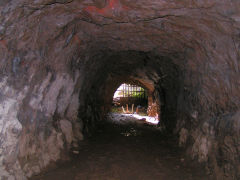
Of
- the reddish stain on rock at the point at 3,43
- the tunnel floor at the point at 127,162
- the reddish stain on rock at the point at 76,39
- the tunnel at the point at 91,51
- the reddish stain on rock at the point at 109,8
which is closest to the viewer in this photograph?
the reddish stain on rock at the point at 3,43

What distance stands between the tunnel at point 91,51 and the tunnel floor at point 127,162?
260mm

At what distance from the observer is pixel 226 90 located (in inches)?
153

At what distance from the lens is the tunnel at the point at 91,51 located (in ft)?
11.0

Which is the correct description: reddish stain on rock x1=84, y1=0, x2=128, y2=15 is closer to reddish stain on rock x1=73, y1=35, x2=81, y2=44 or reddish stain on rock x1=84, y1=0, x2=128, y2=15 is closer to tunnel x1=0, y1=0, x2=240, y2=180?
tunnel x1=0, y1=0, x2=240, y2=180

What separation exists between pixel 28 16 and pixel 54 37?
985mm

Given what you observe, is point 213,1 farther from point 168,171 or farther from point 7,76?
point 168,171

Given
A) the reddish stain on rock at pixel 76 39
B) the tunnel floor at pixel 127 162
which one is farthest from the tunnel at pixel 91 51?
the tunnel floor at pixel 127 162

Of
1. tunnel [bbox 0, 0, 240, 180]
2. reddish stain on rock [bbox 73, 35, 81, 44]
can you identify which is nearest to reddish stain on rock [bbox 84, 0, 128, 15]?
tunnel [bbox 0, 0, 240, 180]

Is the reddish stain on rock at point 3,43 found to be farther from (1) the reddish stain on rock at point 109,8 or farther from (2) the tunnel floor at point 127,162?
(2) the tunnel floor at point 127,162

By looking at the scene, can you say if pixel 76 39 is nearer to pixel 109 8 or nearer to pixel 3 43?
pixel 109 8

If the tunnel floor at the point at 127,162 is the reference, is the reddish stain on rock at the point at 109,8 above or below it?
above

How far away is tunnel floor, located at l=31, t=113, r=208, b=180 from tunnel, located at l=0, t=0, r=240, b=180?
10.2 inches

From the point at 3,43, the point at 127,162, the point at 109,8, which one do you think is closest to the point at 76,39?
the point at 109,8

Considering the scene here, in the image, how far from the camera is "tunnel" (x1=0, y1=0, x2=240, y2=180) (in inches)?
132
